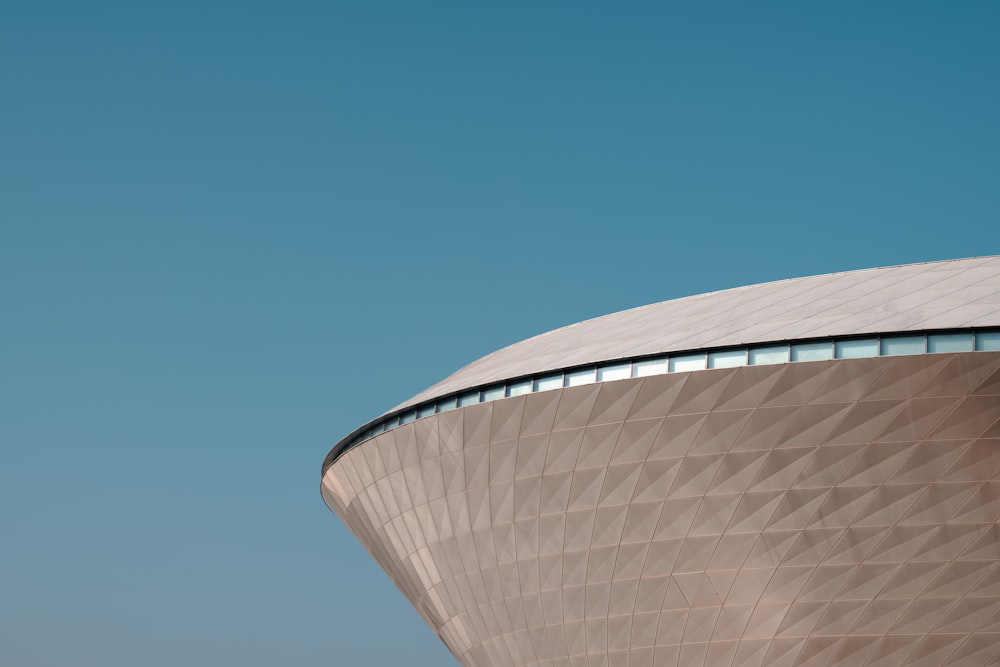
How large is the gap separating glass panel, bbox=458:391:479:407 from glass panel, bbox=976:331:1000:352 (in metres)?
13.0

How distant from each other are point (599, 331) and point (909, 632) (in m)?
11.8

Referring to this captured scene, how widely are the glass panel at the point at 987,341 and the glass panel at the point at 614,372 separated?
8.09 metres

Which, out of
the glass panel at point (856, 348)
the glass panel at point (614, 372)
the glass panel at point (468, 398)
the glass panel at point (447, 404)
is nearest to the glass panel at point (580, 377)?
the glass panel at point (614, 372)

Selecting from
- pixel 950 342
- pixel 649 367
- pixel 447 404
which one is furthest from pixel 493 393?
pixel 950 342

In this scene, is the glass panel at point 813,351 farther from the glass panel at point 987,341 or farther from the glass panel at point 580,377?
the glass panel at point 580,377

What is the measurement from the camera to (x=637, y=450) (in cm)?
3084

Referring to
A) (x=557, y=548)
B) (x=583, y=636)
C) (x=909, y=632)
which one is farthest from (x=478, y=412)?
(x=909, y=632)

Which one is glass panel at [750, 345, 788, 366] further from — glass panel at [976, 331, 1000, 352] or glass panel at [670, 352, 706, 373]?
glass panel at [976, 331, 1000, 352]

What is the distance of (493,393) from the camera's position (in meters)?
33.2

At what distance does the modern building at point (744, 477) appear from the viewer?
27797mm

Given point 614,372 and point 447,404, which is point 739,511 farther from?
point 447,404

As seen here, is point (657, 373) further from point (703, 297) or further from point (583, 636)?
point (583, 636)

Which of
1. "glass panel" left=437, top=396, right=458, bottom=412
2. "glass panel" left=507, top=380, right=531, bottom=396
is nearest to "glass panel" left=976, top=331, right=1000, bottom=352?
"glass panel" left=507, top=380, right=531, bottom=396

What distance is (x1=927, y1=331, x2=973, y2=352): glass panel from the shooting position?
2657cm
